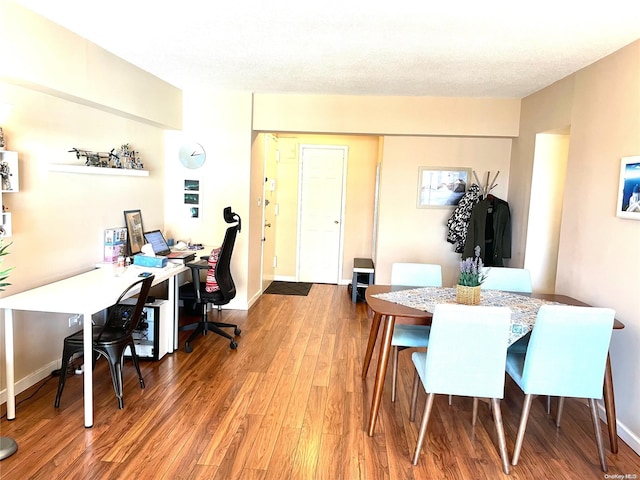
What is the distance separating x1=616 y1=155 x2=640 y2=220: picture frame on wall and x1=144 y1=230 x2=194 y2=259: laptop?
11.5ft

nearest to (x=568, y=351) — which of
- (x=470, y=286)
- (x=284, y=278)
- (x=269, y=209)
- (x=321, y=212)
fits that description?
(x=470, y=286)

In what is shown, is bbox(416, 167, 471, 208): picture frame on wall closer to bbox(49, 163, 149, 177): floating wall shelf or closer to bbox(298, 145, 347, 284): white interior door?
bbox(298, 145, 347, 284): white interior door

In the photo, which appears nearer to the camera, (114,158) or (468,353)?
(468,353)

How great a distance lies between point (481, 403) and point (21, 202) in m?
3.36

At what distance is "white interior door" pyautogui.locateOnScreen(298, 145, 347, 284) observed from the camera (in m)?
6.64

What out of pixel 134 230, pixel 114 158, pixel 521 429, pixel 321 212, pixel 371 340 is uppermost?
pixel 114 158

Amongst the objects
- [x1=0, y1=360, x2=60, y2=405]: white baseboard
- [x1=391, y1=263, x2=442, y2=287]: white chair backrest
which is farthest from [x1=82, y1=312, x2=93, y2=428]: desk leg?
[x1=391, y1=263, x2=442, y2=287]: white chair backrest

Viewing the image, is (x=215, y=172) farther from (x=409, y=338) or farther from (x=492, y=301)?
(x=492, y=301)

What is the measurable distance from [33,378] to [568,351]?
3.34 m

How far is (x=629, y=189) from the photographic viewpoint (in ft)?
8.98

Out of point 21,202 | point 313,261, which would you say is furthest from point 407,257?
point 21,202

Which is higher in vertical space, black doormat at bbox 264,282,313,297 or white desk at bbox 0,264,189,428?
white desk at bbox 0,264,189,428

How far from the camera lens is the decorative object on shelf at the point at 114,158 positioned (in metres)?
3.47

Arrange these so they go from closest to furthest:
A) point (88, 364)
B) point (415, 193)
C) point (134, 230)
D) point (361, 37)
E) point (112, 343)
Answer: point (88, 364), point (112, 343), point (361, 37), point (134, 230), point (415, 193)
